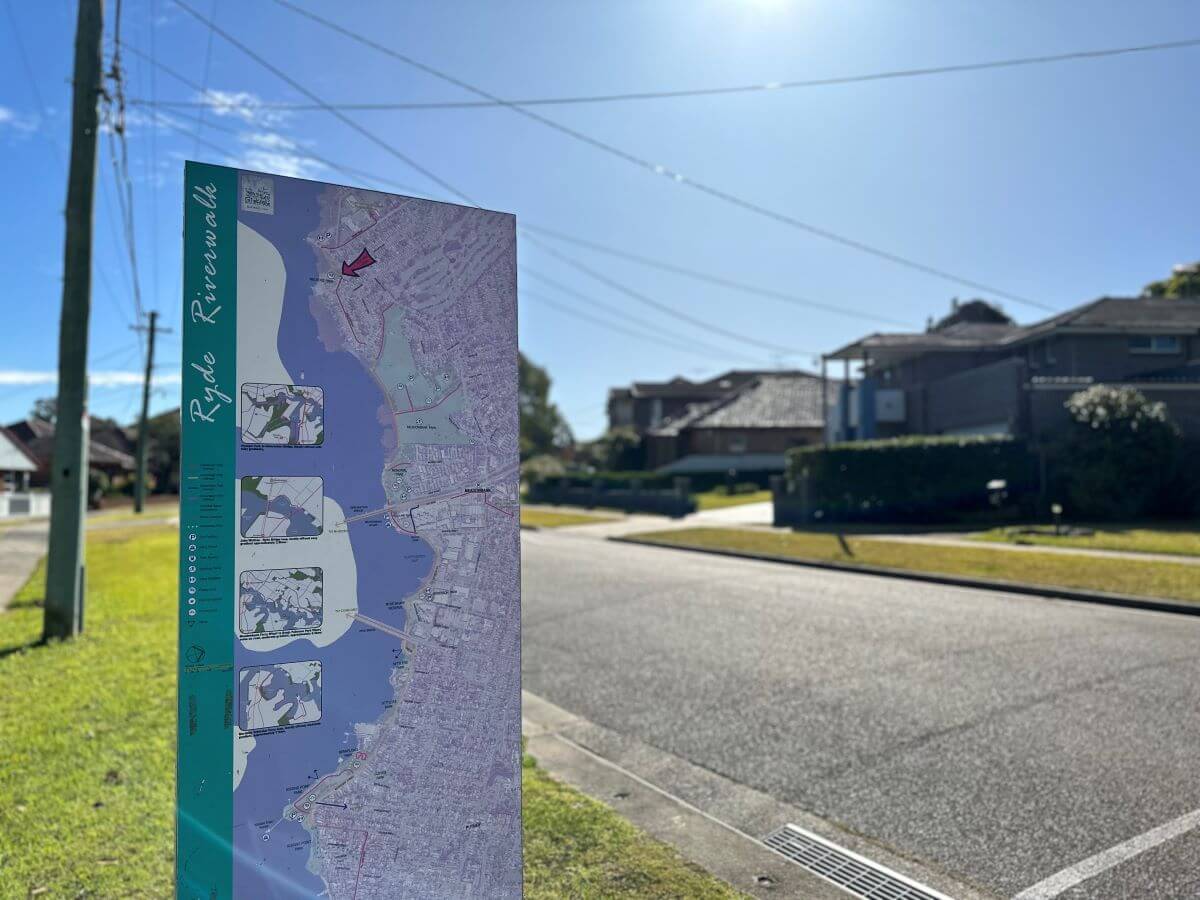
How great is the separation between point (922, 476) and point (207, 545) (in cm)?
2233

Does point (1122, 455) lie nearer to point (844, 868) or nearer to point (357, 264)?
point (844, 868)

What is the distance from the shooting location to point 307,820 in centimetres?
241

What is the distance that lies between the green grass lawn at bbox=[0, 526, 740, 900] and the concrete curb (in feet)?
27.5

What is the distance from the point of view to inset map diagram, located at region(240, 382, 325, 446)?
7.80ft

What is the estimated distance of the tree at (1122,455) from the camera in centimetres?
2008

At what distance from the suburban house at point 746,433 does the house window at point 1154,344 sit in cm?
1867

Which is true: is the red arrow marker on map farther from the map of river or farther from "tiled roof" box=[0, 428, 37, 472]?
"tiled roof" box=[0, 428, 37, 472]

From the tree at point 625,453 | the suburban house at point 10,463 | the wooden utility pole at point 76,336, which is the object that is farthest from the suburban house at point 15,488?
the wooden utility pole at point 76,336

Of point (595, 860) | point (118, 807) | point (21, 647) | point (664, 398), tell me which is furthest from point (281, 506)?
point (664, 398)

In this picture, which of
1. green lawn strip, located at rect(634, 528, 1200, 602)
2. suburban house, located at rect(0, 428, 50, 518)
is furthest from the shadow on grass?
suburban house, located at rect(0, 428, 50, 518)

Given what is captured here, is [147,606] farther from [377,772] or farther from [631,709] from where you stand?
[377,772]

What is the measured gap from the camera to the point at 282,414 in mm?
2412

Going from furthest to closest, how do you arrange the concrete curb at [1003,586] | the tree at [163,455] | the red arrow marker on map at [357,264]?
1. the tree at [163,455]
2. the concrete curb at [1003,586]
3. the red arrow marker on map at [357,264]

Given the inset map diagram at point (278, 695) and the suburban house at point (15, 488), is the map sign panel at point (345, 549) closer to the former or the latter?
the inset map diagram at point (278, 695)
